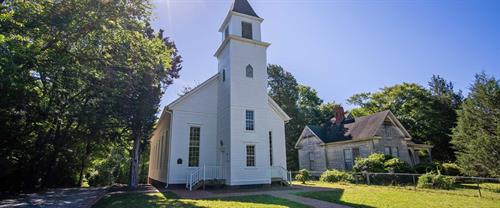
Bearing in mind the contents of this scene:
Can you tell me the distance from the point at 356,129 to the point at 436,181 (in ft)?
35.6

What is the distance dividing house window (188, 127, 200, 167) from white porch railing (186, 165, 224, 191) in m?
0.58

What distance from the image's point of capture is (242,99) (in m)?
17.1

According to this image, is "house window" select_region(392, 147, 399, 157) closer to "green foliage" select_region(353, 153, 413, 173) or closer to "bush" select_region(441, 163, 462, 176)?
"bush" select_region(441, 163, 462, 176)

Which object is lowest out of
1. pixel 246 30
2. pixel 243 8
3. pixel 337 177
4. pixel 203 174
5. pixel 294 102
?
pixel 337 177

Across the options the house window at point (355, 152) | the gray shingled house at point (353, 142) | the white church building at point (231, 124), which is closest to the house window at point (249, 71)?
the white church building at point (231, 124)

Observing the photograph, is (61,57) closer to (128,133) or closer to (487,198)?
(128,133)

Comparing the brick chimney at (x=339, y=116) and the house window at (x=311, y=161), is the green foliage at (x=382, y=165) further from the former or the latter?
the brick chimney at (x=339, y=116)

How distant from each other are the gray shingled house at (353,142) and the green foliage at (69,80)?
1629cm

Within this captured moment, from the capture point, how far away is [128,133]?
1838 centimetres

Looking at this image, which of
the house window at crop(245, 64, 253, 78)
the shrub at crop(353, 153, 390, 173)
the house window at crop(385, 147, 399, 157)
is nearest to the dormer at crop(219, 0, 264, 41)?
the house window at crop(245, 64, 253, 78)

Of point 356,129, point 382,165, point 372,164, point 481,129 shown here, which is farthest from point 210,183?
point 481,129

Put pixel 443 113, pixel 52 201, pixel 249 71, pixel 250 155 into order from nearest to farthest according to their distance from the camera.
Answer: pixel 52 201
pixel 250 155
pixel 249 71
pixel 443 113

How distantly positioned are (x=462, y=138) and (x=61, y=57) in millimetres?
27343

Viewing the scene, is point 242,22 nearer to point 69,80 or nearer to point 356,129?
point 69,80
